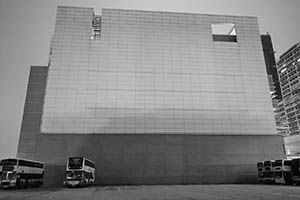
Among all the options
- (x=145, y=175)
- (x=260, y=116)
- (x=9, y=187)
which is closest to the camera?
(x=9, y=187)

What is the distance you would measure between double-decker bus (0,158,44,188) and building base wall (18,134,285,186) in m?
4.07

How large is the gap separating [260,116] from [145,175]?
742 inches

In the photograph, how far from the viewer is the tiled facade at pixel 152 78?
33.0 metres

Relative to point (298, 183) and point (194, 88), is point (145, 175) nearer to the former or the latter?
point (194, 88)

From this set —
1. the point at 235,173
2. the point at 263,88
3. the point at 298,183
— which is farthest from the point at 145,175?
the point at 263,88

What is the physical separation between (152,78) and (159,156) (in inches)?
437

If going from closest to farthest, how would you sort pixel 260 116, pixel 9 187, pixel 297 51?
pixel 9 187
pixel 260 116
pixel 297 51

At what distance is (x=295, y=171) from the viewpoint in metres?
25.6

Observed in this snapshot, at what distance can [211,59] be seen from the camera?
3728cm

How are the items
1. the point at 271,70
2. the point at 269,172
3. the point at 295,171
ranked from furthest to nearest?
the point at 271,70, the point at 269,172, the point at 295,171

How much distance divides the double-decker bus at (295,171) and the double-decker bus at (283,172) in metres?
0.52

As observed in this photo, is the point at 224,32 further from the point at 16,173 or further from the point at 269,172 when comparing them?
the point at 16,173

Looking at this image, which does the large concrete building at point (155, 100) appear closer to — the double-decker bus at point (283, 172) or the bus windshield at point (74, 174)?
the double-decker bus at point (283, 172)

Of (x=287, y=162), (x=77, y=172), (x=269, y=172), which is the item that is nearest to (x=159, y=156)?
(x=77, y=172)
